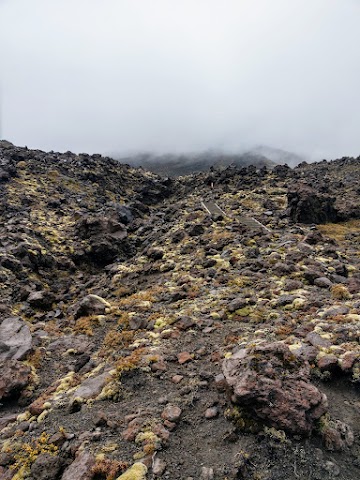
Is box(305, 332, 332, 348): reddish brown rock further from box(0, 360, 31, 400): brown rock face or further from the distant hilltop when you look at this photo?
the distant hilltop

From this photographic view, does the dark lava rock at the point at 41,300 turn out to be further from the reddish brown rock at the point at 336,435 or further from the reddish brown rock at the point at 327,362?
the reddish brown rock at the point at 336,435

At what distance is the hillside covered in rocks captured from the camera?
872cm

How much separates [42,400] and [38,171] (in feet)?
159

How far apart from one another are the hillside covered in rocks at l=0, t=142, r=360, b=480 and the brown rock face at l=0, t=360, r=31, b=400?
54 mm

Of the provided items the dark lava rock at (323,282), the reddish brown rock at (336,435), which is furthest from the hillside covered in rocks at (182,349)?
the dark lava rock at (323,282)

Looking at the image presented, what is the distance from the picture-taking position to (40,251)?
96.9 feet

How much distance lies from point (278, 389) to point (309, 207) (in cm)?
2953

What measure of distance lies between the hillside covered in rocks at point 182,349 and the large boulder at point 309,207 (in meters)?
0.17

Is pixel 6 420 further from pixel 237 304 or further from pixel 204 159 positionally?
pixel 204 159

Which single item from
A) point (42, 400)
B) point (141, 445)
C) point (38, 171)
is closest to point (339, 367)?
point (141, 445)

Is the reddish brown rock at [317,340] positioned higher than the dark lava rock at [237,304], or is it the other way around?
the reddish brown rock at [317,340]

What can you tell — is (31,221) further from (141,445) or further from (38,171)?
(141,445)

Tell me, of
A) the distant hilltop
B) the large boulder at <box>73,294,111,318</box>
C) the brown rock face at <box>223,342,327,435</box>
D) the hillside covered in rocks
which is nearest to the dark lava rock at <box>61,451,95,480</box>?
the hillside covered in rocks

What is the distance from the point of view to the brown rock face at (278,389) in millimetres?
8664
